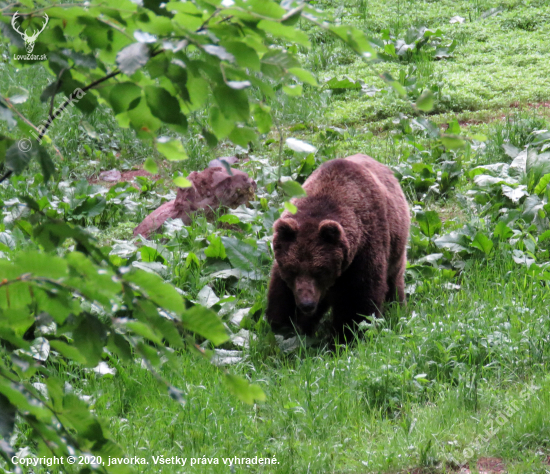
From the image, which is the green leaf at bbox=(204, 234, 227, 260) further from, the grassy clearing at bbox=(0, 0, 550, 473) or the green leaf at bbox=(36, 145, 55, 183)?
the green leaf at bbox=(36, 145, 55, 183)

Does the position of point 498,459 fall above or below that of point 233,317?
above

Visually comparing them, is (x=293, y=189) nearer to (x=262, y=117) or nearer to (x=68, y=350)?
(x=262, y=117)

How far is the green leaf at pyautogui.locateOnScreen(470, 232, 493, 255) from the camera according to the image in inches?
223

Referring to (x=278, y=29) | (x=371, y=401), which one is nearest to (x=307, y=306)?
(x=371, y=401)

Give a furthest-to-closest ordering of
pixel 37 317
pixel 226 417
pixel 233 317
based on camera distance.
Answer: pixel 233 317 → pixel 226 417 → pixel 37 317

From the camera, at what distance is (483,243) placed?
568 cm

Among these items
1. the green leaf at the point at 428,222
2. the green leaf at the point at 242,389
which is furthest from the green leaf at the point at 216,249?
the green leaf at the point at 242,389

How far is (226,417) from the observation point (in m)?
3.60

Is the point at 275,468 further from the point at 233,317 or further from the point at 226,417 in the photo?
the point at 233,317

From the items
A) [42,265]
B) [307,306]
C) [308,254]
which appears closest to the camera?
[42,265]

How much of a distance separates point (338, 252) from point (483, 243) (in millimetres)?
1618

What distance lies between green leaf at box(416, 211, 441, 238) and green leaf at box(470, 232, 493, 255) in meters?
0.58

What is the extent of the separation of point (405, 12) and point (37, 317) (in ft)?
41.0

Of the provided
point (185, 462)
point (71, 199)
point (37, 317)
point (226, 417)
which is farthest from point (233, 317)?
point (37, 317)
